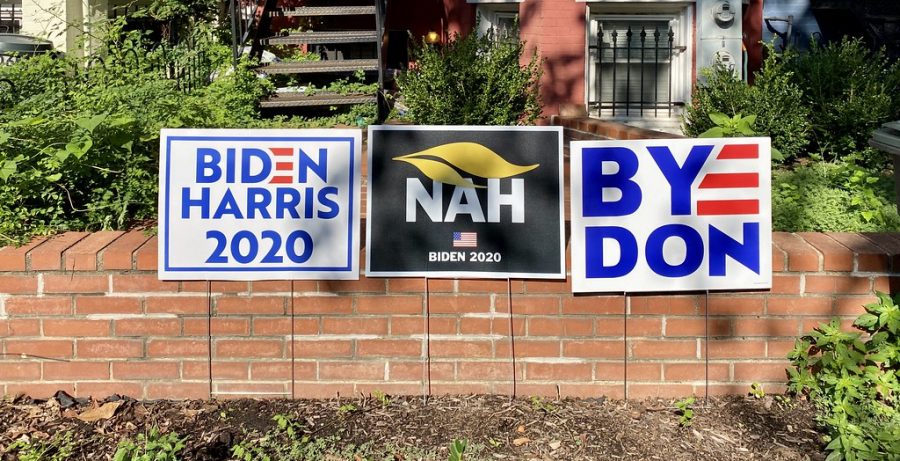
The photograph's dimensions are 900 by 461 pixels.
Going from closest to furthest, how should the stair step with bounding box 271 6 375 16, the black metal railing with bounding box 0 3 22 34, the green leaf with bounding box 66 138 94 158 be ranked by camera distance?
1. the green leaf with bounding box 66 138 94 158
2. the stair step with bounding box 271 6 375 16
3. the black metal railing with bounding box 0 3 22 34

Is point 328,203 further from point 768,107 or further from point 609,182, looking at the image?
point 768,107

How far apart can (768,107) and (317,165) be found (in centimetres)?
490

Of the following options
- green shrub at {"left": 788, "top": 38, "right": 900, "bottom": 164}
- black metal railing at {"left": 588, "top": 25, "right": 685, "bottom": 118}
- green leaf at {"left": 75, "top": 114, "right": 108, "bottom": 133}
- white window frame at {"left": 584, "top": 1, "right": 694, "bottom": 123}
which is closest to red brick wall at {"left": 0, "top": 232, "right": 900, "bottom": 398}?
green leaf at {"left": 75, "top": 114, "right": 108, "bottom": 133}

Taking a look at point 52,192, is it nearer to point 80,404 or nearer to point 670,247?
point 80,404

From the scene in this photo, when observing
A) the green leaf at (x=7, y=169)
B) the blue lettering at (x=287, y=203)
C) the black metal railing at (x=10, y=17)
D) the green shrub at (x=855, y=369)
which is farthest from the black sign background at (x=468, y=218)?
the black metal railing at (x=10, y=17)

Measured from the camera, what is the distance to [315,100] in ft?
27.7

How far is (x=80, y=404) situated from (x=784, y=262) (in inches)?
123

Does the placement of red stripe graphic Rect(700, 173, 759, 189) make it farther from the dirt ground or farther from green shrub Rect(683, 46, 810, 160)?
green shrub Rect(683, 46, 810, 160)

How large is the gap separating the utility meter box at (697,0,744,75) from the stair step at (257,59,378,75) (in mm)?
3972

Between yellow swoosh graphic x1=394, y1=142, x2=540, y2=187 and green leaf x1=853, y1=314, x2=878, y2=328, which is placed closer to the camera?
green leaf x1=853, y1=314, x2=878, y2=328

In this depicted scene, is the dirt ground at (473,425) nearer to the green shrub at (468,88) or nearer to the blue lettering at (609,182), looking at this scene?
the blue lettering at (609,182)

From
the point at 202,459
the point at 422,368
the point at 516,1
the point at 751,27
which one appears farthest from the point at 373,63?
the point at 202,459

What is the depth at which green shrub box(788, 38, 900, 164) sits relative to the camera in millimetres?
7203

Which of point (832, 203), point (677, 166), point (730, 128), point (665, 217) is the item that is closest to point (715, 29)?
point (832, 203)
